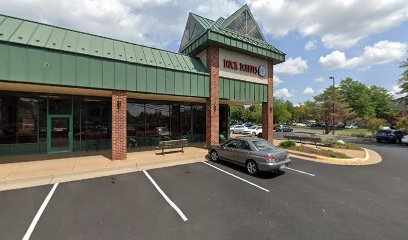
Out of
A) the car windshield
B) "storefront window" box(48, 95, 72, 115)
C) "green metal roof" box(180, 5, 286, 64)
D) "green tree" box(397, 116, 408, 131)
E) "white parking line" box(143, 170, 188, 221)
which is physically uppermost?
"green metal roof" box(180, 5, 286, 64)

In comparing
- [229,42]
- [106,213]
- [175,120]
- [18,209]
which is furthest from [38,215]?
[229,42]

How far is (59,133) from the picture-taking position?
11859mm

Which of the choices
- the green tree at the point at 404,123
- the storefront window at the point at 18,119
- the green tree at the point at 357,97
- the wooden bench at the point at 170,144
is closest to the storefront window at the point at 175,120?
the wooden bench at the point at 170,144

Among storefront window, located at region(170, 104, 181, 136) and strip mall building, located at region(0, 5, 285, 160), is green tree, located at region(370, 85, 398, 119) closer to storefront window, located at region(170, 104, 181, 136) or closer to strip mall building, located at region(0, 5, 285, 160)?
strip mall building, located at region(0, 5, 285, 160)

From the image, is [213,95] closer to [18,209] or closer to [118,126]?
[118,126]

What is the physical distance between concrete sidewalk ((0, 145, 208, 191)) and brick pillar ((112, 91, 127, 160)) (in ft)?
1.71

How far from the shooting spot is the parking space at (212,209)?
4.05 meters

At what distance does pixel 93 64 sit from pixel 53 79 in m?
1.89

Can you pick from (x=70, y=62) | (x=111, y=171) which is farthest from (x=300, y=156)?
(x=70, y=62)

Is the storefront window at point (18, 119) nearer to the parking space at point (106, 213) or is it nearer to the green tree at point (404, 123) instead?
the parking space at point (106, 213)

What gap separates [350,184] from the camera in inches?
279

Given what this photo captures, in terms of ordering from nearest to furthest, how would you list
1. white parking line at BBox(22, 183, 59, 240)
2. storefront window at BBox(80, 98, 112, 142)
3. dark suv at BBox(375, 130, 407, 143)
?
white parking line at BBox(22, 183, 59, 240)
storefront window at BBox(80, 98, 112, 142)
dark suv at BBox(375, 130, 407, 143)

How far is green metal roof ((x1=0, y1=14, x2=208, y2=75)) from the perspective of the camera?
8.34m

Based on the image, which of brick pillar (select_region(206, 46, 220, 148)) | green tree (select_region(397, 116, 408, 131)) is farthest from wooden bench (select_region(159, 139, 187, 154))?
green tree (select_region(397, 116, 408, 131))
